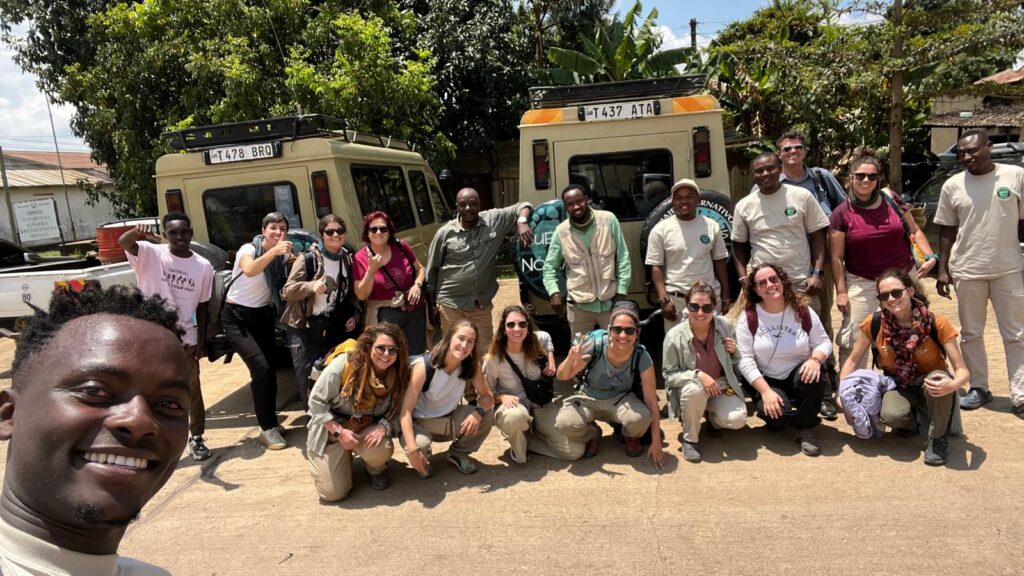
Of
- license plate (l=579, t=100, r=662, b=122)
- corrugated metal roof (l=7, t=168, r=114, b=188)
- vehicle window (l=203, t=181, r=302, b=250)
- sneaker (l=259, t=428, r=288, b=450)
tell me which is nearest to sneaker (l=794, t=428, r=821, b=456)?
license plate (l=579, t=100, r=662, b=122)

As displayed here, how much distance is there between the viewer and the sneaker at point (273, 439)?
476 centimetres

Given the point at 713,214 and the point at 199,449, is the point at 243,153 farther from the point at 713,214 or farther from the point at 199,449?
the point at 713,214

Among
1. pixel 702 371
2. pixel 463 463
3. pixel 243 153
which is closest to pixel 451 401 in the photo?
pixel 463 463

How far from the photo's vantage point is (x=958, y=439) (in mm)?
4141

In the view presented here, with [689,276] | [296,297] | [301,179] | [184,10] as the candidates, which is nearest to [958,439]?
[689,276]

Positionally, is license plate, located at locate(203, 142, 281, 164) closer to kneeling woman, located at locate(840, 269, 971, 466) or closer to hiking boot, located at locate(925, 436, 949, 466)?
kneeling woman, located at locate(840, 269, 971, 466)

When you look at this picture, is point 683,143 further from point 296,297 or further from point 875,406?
point 296,297

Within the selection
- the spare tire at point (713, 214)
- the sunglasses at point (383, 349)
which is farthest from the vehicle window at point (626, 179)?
the sunglasses at point (383, 349)

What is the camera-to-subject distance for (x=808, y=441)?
4.16 metres

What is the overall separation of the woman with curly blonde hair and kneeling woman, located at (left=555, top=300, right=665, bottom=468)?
2.24ft

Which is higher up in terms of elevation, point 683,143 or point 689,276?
point 683,143

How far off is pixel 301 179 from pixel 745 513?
4.47 m

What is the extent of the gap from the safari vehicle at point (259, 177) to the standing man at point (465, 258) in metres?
1.09

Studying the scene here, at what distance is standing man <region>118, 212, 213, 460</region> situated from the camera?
437cm
